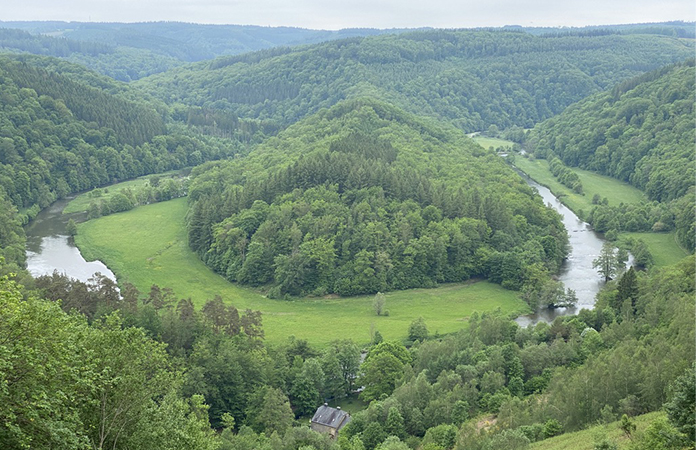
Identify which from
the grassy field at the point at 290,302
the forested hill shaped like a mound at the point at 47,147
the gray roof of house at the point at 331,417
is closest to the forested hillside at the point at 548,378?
the gray roof of house at the point at 331,417

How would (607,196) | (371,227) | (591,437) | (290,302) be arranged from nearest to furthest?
(591,437), (290,302), (371,227), (607,196)

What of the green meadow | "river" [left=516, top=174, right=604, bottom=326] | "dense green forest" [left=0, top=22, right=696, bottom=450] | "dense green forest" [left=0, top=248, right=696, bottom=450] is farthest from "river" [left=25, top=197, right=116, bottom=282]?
the green meadow

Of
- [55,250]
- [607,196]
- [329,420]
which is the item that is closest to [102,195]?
[55,250]

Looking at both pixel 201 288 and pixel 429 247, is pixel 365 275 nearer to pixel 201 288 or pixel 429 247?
pixel 429 247

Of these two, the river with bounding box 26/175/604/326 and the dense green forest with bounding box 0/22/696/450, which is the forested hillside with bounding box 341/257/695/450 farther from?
the river with bounding box 26/175/604/326

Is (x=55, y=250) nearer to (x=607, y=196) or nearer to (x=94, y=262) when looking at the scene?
(x=94, y=262)

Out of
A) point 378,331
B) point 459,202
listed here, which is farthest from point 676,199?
point 378,331

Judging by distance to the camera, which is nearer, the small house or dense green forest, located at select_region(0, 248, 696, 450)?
dense green forest, located at select_region(0, 248, 696, 450)
